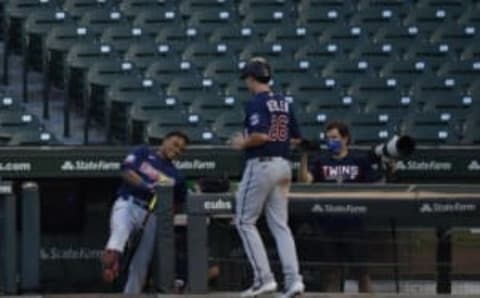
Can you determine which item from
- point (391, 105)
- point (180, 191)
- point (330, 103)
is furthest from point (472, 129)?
point (180, 191)

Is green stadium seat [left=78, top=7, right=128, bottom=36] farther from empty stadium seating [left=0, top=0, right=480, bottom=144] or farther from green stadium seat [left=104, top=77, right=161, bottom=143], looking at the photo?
green stadium seat [left=104, top=77, right=161, bottom=143]

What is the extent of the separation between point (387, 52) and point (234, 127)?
10.7ft

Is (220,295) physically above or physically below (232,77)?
below

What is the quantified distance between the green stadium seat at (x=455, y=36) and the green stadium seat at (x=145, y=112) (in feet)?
14.1

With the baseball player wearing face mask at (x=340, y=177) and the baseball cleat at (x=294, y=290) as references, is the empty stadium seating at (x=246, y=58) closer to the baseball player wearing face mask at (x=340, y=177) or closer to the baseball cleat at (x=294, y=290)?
the baseball player wearing face mask at (x=340, y=177)

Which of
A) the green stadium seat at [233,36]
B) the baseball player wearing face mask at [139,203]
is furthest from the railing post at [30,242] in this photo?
the green stadium seat at [233,36]

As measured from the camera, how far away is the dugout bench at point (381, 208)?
996 cm

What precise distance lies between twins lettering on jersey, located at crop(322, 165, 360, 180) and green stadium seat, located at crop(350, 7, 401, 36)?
7.80 m

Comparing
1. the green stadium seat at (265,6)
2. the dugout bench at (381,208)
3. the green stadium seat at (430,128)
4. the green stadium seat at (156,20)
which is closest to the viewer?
the dugout bench at (381,208)

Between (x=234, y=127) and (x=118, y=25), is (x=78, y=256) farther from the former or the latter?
(x=118, y=25)

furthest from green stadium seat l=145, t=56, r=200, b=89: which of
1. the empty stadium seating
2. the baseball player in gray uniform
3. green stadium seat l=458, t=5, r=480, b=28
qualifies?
the baseball player in gray uniform

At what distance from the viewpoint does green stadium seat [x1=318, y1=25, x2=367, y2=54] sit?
17.8 metres

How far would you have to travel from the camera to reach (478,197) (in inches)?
396

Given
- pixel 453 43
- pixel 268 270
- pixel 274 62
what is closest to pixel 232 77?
pixel 274 62
